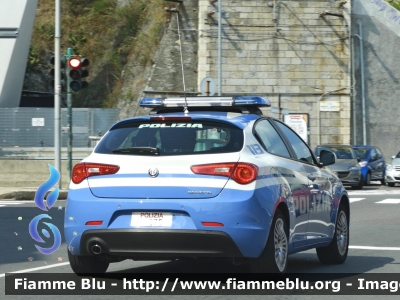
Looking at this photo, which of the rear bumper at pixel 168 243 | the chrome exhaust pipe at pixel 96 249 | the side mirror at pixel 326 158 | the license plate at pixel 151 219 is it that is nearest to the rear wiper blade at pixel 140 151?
the license plate at pixel 151 219

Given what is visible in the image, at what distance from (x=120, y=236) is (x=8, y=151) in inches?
942

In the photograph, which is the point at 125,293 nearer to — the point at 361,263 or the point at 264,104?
the point at 264,104

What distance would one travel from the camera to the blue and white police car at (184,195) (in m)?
7.64

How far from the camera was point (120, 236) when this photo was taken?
304 inches

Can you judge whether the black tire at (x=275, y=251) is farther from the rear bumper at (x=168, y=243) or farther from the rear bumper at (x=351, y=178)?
the rear bumper at (x=351, y=178)

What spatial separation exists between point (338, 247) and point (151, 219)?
126 inches

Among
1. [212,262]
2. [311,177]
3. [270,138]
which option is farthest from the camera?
[212,262]

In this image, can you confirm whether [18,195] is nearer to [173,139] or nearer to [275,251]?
[173,139]

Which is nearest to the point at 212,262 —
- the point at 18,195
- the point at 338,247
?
the point at 338,247

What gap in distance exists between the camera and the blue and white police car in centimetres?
764

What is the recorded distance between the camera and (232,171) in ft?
25.3

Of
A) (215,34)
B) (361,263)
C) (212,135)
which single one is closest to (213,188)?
(212,135)

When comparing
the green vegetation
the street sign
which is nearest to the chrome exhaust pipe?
the street sign

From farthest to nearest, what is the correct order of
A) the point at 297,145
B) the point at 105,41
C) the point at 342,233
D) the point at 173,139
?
the point at 105,41 → the point at 342,233 → the point at 297,145 → the point at 173,139
